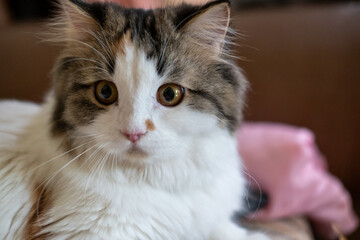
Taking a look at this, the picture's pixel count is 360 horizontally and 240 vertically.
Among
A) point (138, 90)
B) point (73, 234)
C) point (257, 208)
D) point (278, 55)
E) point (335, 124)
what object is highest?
point (278, 55)

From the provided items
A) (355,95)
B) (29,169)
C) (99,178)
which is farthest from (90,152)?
(355,95)

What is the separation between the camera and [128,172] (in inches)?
39.8

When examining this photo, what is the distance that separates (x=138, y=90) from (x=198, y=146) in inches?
10.3

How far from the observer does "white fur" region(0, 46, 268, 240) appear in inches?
35.3

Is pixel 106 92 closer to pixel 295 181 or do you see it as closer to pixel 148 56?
pixel 148 56

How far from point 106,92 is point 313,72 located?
1.46 m

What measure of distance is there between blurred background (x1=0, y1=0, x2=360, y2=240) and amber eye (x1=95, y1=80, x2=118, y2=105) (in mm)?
1102

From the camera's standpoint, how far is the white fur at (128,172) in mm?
897

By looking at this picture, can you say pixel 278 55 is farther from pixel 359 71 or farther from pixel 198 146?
pixel 198 146

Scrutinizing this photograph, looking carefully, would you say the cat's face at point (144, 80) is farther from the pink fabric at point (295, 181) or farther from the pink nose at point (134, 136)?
the pink fabric at point (295, 181)

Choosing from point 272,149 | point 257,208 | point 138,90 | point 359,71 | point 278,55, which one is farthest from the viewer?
point 278,55

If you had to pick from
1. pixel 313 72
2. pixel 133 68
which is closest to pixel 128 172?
pixel 133 68

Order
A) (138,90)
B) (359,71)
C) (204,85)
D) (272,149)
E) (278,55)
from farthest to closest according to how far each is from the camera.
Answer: (278,55)
(359,71)
(272,149)
(204,85)
(138,90)

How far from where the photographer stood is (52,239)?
0.94 meters
